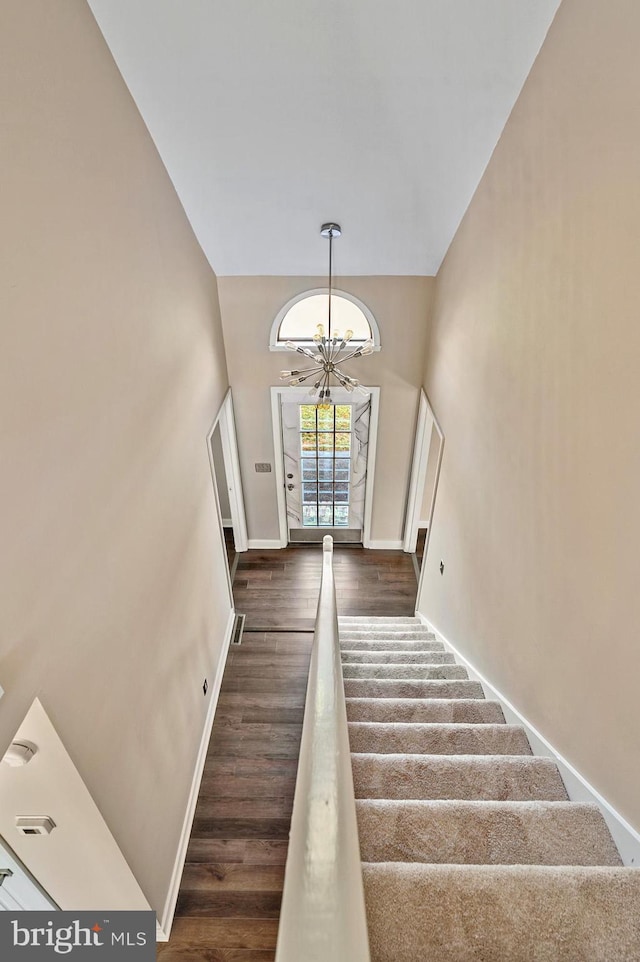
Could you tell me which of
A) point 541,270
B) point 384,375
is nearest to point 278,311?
point 384,375

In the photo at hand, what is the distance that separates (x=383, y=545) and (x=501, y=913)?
15.0 feet

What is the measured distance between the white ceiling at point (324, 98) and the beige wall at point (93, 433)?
0.22 metres

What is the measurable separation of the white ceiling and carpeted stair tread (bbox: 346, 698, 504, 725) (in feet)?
9.50

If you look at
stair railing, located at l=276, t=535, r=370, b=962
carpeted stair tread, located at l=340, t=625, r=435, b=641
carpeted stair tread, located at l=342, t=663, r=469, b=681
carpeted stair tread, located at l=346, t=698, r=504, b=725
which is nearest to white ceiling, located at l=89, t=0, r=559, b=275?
stair railing, located at l=276, t=535, r=370, b=962

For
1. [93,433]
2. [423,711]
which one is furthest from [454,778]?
[93,433]

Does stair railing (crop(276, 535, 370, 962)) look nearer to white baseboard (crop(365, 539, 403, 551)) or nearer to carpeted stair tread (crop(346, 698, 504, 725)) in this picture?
carpeted stair tread (crop(346, 698, 504, 725))

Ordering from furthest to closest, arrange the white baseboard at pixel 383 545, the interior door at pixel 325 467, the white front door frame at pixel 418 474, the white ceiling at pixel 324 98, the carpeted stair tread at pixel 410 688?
the white baseboard at pixel 383 545, the interior door at pixel 325 467, the white front door frame at pixel 418 474, the carpeted stair tread at pixel 410 688, the white ceiling at pixel 324 98

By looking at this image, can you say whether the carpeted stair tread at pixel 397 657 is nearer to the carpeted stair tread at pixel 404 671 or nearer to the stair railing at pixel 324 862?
the carpeted stair tread at pixel 404 671

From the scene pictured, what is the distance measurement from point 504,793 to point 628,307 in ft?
5.50

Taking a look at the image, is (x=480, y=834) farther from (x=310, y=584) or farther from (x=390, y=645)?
(x=310, y=584)

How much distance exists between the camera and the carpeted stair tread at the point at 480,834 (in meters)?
1.23

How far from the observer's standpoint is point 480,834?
1.28 metres

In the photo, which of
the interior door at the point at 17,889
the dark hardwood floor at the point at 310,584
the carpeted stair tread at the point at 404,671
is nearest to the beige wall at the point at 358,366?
the dark hardwood floor at the point at 310,584

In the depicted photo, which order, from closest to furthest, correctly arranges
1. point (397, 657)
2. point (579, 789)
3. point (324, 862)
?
point (324, 862), point (579, 789), point (397, 657)
